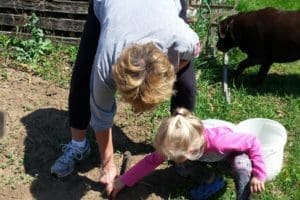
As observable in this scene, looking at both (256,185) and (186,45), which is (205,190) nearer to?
(256,185)

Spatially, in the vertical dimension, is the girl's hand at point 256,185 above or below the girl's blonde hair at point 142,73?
below

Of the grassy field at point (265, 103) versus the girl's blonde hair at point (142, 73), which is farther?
the grassy field at point (265, 103)

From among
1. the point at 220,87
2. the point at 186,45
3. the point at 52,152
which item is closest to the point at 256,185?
the point at 186,45

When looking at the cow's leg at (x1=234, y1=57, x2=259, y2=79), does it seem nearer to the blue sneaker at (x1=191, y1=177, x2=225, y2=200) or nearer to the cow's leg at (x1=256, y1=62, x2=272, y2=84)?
the cow's leg at (x1=256, y1=62, x2=272, y2=84)

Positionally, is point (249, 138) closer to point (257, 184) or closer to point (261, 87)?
point (257, 184)

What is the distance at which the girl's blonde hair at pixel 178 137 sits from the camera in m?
A: 3.08

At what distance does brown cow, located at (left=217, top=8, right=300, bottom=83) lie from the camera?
5.13 metres

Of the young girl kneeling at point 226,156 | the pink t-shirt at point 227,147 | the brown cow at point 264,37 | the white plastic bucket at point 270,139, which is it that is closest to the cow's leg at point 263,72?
the brown cow at point 264,37

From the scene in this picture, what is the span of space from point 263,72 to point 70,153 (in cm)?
211

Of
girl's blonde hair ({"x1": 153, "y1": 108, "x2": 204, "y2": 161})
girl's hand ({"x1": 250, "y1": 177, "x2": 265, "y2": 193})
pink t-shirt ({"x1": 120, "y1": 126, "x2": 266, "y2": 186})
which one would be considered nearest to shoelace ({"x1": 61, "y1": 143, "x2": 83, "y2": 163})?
pink t-shirt ({"x1": 120, "y1": 126, "x2": 266, "y2": 186})

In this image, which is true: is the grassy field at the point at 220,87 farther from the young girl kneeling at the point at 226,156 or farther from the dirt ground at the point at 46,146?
the young girl kneeling at the point at 226,156

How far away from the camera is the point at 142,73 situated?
8.77 feet

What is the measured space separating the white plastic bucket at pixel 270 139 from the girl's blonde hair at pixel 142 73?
49.7 inches

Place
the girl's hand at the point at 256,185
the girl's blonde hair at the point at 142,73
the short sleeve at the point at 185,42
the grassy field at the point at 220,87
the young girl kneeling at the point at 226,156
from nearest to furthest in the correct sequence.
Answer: the girl's blonde hair at the point at 142,73 < the short sleeve at the point at 185,42 < the young girl kneeling at the point at 226,156 < the girl's hand at the point at 256,185 < the grassy field at the point at 220,87
